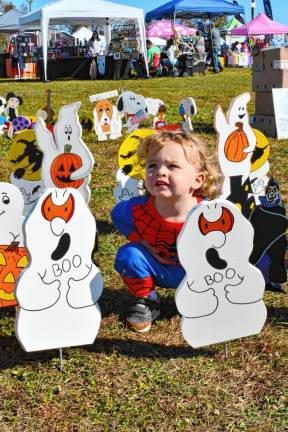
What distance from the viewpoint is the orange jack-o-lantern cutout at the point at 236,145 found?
112 inches

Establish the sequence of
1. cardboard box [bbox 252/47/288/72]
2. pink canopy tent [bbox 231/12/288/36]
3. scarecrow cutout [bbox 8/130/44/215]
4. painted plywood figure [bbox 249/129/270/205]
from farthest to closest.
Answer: pink canopy tent [bbox 231/12/288/36]
cardboard box [bbox 252/47/288/72]
scarecrow cutout [bbox 8/130/44/215]
painted plywood figure [bbox 249/129/270/205]

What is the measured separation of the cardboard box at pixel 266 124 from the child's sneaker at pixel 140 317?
4.51m

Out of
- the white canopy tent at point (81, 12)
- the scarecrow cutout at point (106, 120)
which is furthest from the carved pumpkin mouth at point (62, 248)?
the white canopy tent at point (81, 12)

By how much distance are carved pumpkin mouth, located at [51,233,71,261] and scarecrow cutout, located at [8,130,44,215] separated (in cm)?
143

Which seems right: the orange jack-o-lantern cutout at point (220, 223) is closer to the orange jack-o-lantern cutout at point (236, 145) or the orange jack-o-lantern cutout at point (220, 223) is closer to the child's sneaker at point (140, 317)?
the child's sneaker at point (140, 317)

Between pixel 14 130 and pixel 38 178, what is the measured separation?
Result: 3013 mm

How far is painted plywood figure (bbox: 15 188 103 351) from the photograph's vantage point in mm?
1897

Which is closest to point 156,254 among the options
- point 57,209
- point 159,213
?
point 159,213

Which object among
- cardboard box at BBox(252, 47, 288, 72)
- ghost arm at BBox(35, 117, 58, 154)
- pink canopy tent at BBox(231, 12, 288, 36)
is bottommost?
ghost arm at BBox(35, 117, 58, 154)

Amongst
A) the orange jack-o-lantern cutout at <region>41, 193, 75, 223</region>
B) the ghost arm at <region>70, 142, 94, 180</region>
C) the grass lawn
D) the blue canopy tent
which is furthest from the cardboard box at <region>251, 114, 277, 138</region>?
the blue canopy tent

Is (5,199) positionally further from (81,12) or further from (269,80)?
(81,12)

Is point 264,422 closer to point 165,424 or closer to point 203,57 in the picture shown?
point 165,424

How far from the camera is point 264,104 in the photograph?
6793 mm

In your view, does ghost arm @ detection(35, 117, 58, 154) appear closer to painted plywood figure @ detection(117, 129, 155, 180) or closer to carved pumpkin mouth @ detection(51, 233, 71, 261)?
painted plywood figure @ detection(117, 129, 155, 180)
